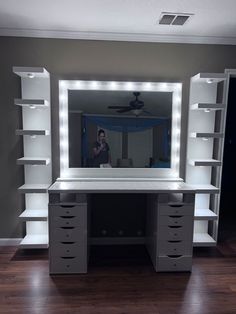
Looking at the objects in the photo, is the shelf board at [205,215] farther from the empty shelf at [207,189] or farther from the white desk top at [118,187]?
the white desk top at [118,187]

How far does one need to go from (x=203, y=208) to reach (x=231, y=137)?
191 cm

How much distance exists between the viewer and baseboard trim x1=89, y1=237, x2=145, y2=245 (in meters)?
3.01

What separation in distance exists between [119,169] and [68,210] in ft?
2.67

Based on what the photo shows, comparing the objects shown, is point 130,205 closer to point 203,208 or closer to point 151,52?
point 203,208

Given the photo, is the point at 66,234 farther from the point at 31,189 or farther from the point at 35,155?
the point at 35,155

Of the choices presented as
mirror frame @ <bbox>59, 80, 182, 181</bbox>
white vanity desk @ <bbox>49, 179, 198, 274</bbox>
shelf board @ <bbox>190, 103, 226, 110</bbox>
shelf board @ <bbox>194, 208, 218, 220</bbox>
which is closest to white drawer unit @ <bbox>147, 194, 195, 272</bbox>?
white vanity desk @ <bbox>49, 179, 198, 274</bbox>

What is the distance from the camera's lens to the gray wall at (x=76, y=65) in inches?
109

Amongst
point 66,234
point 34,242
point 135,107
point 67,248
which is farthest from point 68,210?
point 135,107

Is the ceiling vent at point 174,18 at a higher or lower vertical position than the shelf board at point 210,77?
higher

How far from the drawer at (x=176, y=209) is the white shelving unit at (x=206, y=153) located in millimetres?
401

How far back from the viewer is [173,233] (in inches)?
94.9

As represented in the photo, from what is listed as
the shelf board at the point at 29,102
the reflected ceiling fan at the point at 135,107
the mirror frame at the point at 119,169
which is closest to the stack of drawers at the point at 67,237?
the mirror frame at the point at 119,169

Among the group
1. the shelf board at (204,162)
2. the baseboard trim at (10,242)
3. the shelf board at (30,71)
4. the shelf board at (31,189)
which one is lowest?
the baseboard trim at (10,242)

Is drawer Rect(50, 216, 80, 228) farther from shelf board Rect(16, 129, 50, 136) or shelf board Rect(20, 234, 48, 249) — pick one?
shelf board Rect(16, 129, 50, 136)
